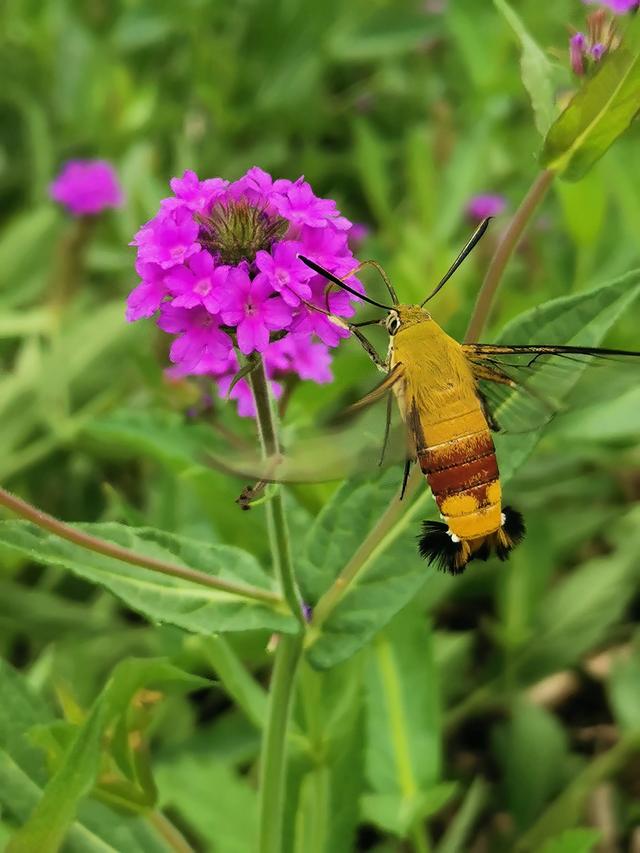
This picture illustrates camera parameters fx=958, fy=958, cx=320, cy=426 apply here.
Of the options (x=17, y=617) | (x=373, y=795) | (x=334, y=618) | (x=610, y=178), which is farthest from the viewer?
(x=610, y=178)

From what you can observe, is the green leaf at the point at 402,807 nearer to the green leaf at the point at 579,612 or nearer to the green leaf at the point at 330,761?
the green leaf at the point at 330,761

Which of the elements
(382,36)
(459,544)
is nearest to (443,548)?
(459,544)

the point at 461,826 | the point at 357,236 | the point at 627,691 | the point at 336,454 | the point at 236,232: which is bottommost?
the point at 461,826

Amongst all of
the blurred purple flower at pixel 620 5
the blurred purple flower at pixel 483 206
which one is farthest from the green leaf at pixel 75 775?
the blurred purple flower at pixel 483 206

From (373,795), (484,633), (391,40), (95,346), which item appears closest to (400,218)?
(391,40)

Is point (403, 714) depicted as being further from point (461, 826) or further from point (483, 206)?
point (483, 206)

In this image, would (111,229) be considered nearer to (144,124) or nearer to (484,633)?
(144,124)
